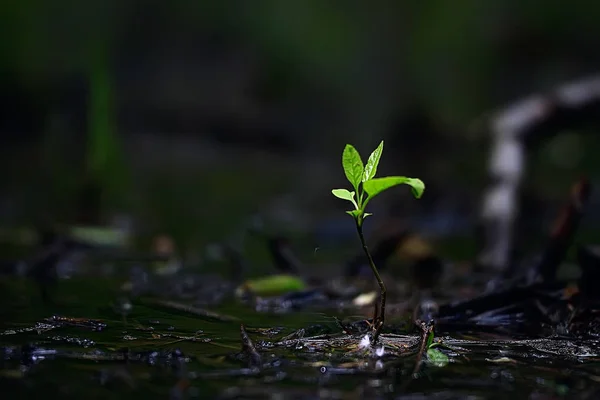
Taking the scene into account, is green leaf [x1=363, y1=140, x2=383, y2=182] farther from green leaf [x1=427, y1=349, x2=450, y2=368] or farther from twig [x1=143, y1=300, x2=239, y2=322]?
twig [x1=143, y1=300, x2=239, y2=322]

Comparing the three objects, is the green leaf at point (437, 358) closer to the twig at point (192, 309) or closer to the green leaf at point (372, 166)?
the green leaf at point (372, 166)

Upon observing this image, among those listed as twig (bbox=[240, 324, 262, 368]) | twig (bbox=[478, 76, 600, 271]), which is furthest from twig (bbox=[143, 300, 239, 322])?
twig (bbox=[478, 76, 600, 271])

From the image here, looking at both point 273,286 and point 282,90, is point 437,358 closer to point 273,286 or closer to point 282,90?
point 273,286

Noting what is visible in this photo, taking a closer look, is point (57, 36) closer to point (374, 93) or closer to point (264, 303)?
point (374, 93)

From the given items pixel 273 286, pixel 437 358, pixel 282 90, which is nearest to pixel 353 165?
pixel 437 358

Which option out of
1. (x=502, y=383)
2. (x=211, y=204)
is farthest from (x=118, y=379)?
(x=211, y=204)

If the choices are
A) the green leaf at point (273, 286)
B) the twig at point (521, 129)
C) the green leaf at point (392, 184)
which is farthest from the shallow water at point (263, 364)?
the twig at point (521, 129)

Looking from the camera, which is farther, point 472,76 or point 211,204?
point 472,76
